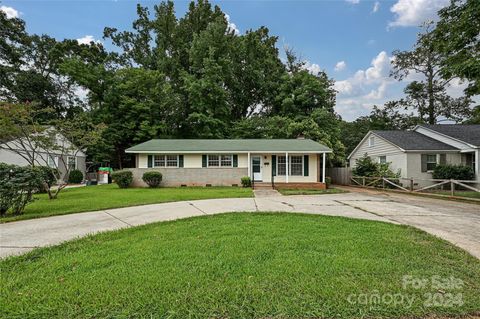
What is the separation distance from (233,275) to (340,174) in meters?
21.9

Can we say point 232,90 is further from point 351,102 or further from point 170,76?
point 351,102

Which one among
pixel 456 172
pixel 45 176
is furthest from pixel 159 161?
pixel 456 172

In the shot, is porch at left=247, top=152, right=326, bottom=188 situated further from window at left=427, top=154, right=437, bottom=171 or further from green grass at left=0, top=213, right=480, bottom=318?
green grass at left=0, top=213, right=480, bottom=318

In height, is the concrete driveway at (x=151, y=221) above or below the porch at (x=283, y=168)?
below

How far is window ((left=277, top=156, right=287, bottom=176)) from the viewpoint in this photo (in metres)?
18.4

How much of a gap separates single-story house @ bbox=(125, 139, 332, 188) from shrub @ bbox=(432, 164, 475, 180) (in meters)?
7.69

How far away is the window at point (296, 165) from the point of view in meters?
18.3

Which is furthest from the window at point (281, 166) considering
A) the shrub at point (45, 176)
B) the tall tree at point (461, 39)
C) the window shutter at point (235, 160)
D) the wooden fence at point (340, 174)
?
the shrub at point (45, 176)

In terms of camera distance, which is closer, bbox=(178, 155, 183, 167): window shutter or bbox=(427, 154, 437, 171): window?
bbox=(427, 154, 437, 171): window

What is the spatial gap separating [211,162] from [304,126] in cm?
1051

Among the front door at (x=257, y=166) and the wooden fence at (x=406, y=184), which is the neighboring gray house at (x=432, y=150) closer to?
the wooden fence at (x=406, y=184)

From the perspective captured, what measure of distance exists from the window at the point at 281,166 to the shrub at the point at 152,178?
8476mm

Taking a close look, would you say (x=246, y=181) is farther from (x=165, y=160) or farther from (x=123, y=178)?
(x=123, y=178)

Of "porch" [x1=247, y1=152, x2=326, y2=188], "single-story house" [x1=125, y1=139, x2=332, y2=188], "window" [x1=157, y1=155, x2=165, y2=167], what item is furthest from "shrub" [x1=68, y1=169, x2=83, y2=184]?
"porch" [x1=247, y1=152, x2=326, y2=188]
